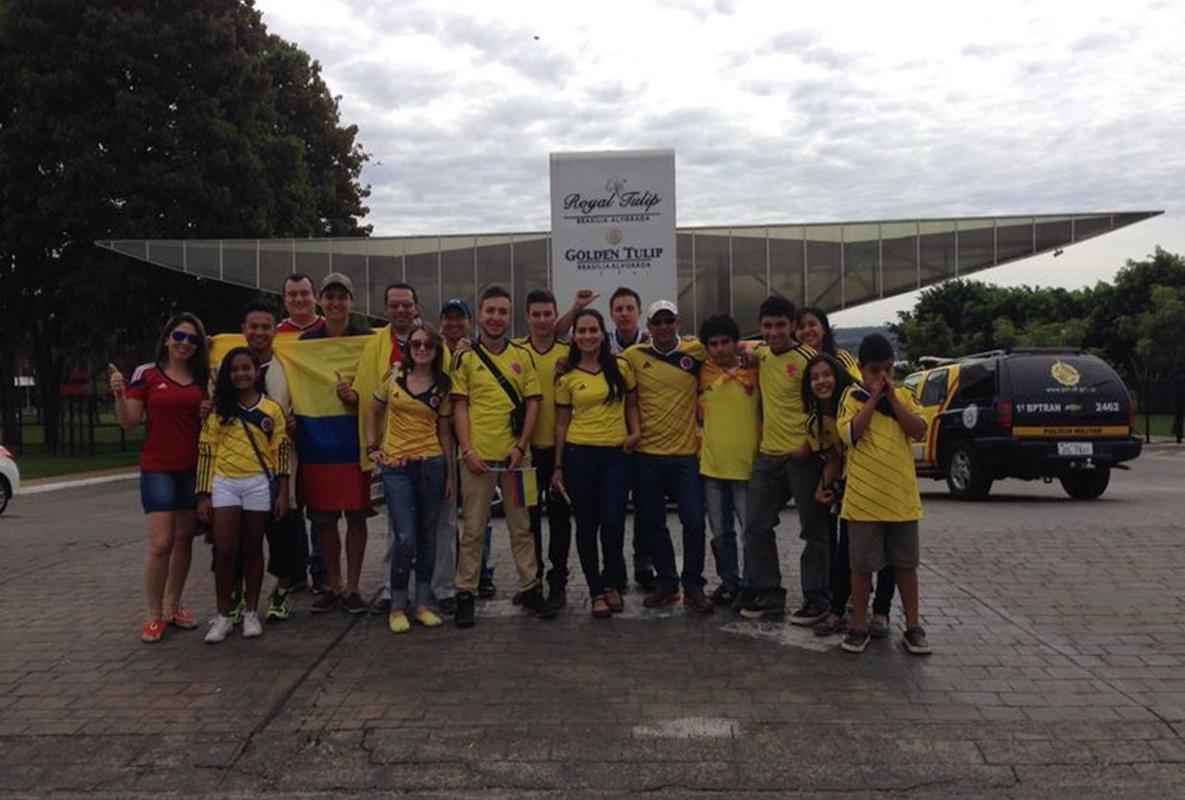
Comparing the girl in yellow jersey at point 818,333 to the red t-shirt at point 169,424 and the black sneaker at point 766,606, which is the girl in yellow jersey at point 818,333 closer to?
the black sneaker at point 766,606

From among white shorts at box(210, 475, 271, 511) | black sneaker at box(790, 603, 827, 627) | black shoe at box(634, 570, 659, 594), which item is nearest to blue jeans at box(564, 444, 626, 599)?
black shoe at box(634, 570, 659, 594)

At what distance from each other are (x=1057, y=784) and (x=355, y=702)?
288 cm

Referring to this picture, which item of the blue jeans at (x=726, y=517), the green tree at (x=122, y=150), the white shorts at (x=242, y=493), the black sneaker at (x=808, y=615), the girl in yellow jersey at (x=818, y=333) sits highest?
the green tree at (x=122, y=150)

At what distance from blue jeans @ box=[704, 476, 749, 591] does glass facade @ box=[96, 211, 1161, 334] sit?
16498 mm

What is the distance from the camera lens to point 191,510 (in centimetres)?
573

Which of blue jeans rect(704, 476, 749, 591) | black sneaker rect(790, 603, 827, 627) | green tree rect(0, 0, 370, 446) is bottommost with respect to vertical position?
black sneaker rect(790, 603, 827, 627)

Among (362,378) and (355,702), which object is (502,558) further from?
(355,702)

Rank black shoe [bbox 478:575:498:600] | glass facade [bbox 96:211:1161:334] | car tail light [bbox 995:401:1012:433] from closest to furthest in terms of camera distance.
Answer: black shoe [bbox 478:575:498:600] < car tail light [bbox 995:401:1012:433] < glass facade [bbox 96:211:1161:334]

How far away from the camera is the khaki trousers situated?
5.86 metres

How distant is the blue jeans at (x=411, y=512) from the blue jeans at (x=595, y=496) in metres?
0.75

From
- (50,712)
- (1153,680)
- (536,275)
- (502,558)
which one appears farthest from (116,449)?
(1153,680)

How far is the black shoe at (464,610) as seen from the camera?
5.81 metres

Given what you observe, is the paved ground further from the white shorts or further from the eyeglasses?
the eyeglasses

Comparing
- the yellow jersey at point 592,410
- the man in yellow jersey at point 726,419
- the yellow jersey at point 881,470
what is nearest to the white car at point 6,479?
the yellow jersey at point 592,410
